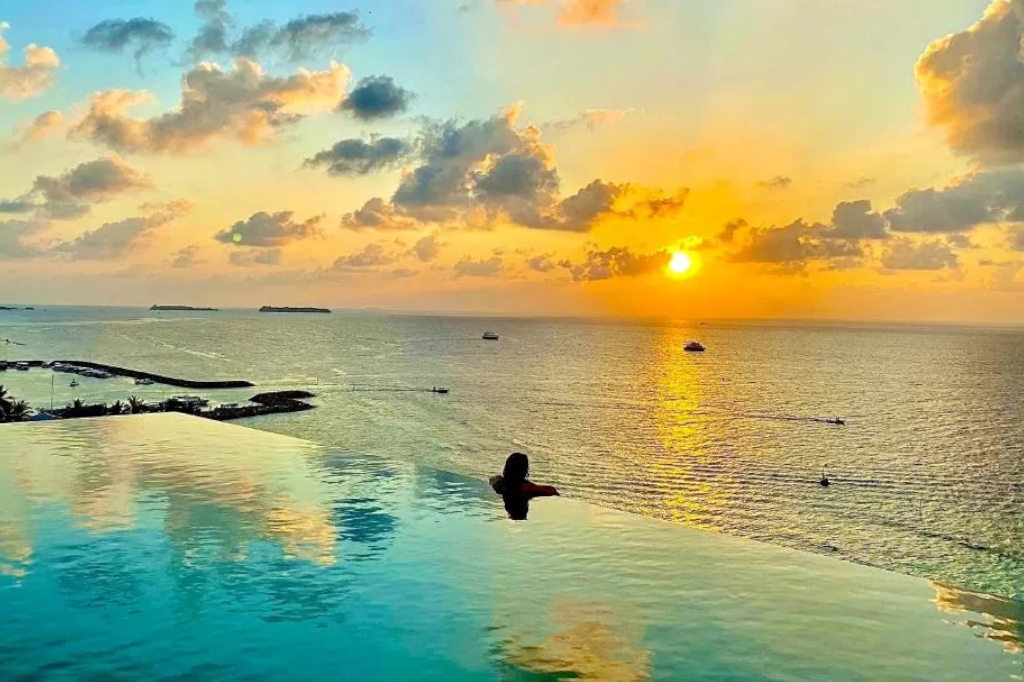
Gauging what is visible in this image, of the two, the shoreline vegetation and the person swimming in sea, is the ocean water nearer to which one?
the shoreline vegetation

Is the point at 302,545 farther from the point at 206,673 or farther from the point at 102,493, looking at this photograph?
the point at 102,493

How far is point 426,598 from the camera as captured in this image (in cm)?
1198

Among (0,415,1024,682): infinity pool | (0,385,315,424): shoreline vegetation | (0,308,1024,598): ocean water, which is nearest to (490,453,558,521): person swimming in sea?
(0,415,1024,682): infinity pool

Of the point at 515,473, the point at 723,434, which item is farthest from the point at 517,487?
the point at 723,434

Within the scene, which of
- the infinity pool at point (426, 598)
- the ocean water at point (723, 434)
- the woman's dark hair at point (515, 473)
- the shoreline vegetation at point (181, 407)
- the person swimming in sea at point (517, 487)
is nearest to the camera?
the infinity pool at point (426, 598)

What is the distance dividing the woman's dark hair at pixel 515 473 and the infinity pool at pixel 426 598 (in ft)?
3.07

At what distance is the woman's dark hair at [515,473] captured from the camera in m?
19.6

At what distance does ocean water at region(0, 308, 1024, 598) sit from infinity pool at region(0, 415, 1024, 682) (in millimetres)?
14276

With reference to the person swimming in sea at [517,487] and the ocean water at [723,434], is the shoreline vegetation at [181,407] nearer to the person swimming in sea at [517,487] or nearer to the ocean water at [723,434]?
the ocean water at [723,434]

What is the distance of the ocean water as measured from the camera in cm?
3238

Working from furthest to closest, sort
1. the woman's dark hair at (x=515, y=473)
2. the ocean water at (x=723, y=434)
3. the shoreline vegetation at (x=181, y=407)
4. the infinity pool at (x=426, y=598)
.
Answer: the shoreline vegetation at (x=181, y=407) < the ocean water at (x=723, y=434) < the woman's dark hair at (x=515, y=473) < the infinity pool at (x=426, y=598)

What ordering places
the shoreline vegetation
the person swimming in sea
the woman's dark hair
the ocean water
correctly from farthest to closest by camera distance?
the shoreline vegetation, the ocean water, the woman's dark hair, the person swimming in sea

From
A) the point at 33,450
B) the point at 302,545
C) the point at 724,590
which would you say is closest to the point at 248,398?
the point at 33,450

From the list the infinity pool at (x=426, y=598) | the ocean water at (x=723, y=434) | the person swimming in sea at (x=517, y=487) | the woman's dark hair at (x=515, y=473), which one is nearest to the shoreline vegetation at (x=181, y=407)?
the ocean water at (x=723, y=434)
